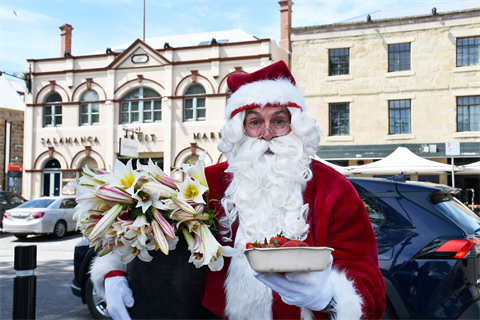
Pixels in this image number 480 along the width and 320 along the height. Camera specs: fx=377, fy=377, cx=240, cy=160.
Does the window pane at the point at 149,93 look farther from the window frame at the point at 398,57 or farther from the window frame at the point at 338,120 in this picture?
the window frame at the point at 398,57

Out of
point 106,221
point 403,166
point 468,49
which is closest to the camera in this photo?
point 106,221

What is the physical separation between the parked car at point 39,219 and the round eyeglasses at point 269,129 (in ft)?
A: 37.4

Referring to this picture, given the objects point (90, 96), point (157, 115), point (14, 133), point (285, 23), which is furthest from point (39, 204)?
point (14, 133)

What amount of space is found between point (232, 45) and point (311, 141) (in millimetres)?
18794

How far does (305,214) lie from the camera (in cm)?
189

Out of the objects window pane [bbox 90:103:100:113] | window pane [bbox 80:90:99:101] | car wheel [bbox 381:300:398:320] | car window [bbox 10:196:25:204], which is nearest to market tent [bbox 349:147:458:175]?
car wheel [bbox 381:300:398:320]

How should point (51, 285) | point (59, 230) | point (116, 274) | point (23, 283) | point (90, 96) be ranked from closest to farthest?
point (116, 274)
point (23, 283)
point (51, 285)
point (59, 230)
point (90, 96)

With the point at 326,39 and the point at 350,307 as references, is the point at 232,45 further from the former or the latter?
the point at 350,307

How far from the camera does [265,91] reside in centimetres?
212

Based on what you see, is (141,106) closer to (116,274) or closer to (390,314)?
(390,314)

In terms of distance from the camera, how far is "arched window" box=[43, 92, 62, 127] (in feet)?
73.6

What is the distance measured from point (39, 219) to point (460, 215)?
1159 centimetres

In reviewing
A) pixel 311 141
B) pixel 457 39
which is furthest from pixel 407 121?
pixel 311 141

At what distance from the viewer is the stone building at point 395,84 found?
1642cm
